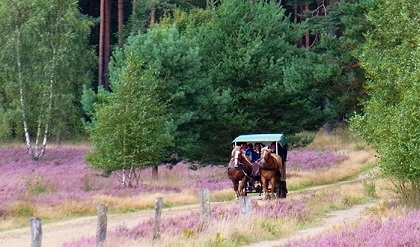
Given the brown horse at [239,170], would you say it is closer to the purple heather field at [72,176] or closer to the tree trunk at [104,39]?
the purple heather field at [72,176]

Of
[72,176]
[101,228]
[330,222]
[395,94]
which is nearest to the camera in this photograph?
[101,228]

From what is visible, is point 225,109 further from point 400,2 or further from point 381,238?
point 381,238

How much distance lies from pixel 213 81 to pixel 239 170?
661 inches

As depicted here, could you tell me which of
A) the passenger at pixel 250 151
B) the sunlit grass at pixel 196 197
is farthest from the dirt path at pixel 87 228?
the passenger at pixel 250 151

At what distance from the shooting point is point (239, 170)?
2734cm

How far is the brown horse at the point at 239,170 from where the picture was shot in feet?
89.4

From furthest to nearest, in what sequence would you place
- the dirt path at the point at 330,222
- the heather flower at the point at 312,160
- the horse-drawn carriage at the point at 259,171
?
1. the heather flower at the point at 312,160
2. the horse-drawn carriage at the point at 259,171
3. the dirt path at the point at 330,222

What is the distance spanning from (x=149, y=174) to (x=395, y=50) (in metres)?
19.6

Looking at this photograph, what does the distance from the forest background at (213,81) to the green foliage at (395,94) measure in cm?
6

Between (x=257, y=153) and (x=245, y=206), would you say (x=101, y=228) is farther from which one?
(x=257, y=153)

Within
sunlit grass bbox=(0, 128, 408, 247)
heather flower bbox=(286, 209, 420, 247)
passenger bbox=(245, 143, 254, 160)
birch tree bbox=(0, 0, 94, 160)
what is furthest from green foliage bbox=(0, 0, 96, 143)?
heather flower bbox=(286, 209, 420, 247)

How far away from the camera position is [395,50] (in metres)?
29.5

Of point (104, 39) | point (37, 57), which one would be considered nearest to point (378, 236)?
point (37, 57)

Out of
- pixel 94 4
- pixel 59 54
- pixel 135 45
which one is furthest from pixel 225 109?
pixel 94 4
